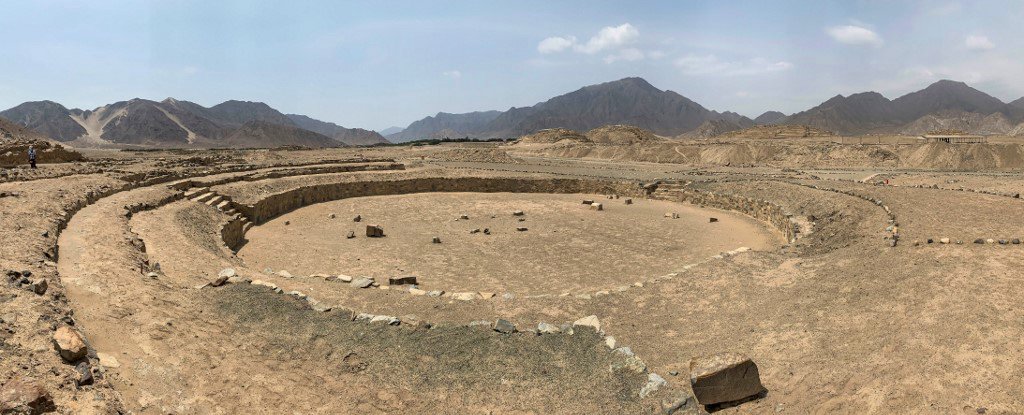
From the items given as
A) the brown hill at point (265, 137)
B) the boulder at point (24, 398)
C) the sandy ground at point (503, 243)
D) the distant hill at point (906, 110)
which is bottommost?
the sandy ground at point (503, 243)

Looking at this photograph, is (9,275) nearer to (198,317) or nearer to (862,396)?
(198,317)

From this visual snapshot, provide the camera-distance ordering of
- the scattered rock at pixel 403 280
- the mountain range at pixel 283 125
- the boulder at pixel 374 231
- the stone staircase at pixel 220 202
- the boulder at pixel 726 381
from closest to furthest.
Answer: the boulder at pixel 726 381, the scattered rock at pixel 403 280, the boulder at pixel 374 231, the stone staircase at pixel 220 202, the mountain range at pixel 283 125

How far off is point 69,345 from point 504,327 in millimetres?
4820

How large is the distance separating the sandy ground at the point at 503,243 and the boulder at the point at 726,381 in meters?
4.75

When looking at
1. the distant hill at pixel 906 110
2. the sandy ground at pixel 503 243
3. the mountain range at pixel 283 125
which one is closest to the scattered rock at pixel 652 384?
the sandy ground at pixel 503 243

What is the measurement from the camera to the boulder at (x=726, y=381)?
5.54 meters

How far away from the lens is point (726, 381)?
18.2 feet

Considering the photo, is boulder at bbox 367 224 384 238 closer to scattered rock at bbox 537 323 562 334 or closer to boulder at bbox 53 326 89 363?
scattered rock at bbox 537 323 562 334

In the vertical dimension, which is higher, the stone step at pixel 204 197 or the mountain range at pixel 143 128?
the mountain range at pixel 143 128

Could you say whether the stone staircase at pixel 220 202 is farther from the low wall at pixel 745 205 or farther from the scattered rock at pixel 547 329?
→ the low wall at pixel 745 205

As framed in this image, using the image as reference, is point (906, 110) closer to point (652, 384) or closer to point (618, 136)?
point (618, 136)

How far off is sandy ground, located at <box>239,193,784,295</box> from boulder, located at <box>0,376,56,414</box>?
6.76 meters

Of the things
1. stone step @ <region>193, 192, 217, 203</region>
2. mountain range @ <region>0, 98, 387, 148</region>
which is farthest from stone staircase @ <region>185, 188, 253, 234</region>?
mountain range @ <region>0, 98, 387, 148</region>

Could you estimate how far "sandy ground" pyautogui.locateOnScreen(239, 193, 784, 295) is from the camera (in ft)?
38.2
